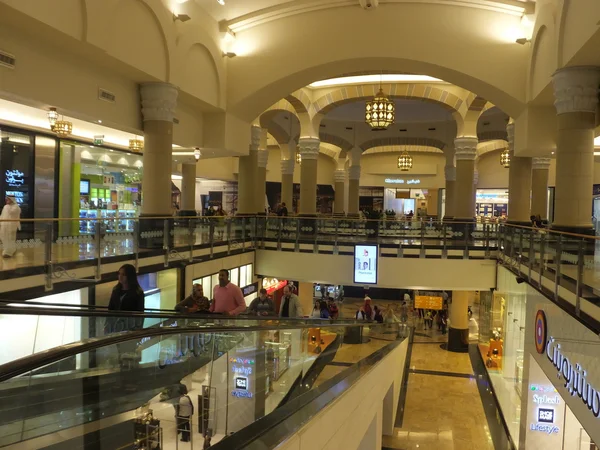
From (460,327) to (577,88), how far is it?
10.2 metres

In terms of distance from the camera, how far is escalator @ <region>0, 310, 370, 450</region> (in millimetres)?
1905

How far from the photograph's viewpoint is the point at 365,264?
487 inches

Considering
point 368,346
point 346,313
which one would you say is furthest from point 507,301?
point 346,313

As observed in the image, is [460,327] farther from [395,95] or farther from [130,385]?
[130,385]

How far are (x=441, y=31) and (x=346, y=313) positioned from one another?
13719 mm

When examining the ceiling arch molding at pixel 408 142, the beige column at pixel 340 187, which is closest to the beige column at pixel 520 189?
the ceiling arch molding at pixel 408 142

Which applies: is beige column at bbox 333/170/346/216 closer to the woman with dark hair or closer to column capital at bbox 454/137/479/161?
column capital at bbox 454/137/479/161

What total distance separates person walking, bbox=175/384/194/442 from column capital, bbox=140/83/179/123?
7618mm

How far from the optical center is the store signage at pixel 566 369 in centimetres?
441

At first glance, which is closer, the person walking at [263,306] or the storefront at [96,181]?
the person walking at [263,306]

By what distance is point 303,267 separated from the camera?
13000 millimetres

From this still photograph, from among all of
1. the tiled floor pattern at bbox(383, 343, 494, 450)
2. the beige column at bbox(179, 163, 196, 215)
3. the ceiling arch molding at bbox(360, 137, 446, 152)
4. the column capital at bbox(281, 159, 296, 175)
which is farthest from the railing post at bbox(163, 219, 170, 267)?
the ceiling arch molding at bbox(360, 137, 446, 152)

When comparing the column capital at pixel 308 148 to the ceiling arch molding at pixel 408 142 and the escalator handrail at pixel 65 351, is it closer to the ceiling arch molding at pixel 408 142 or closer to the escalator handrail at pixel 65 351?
the ceiling arch molding at pixel 408 142

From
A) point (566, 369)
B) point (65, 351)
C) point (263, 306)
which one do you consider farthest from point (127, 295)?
point (566, 369)
